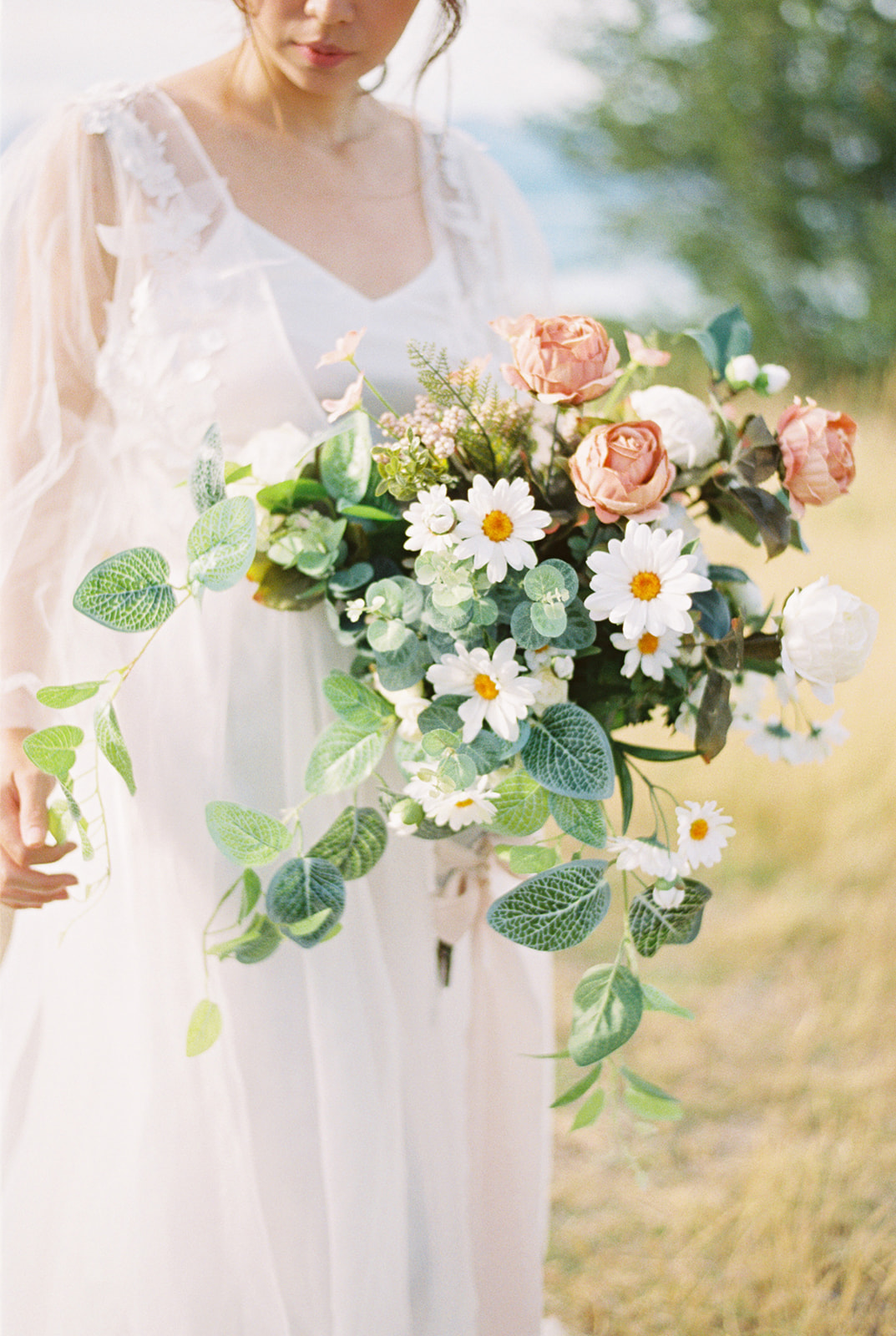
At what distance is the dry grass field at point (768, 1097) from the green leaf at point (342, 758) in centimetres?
38

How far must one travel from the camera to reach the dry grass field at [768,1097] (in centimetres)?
158

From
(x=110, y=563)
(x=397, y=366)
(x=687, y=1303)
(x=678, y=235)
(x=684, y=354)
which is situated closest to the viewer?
(x=110, y=563)

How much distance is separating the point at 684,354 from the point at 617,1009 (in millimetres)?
6559

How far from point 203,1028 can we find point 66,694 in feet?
0.98

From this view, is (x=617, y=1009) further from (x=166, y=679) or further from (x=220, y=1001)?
(x=166, y=679)

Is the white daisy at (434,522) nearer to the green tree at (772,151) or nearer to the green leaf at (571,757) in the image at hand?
the green leaf at (571,757)

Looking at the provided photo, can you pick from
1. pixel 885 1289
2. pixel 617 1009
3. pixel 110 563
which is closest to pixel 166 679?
pixel 110 563

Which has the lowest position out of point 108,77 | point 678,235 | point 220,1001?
point 220,1001

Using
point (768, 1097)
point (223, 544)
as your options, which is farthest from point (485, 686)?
point (768, 1097)

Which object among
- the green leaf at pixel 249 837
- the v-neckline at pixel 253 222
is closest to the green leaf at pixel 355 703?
the green leaf at pixel 249 837

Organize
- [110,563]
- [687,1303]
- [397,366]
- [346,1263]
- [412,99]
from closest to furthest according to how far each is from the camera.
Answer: [110,563] < [346,1263] < [397,366] < [412,99] < [687,1303]

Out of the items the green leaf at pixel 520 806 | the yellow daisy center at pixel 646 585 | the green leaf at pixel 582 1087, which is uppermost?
the yellow daisy center at pixel 646 585

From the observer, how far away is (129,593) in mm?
810

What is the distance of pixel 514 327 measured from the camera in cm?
90
